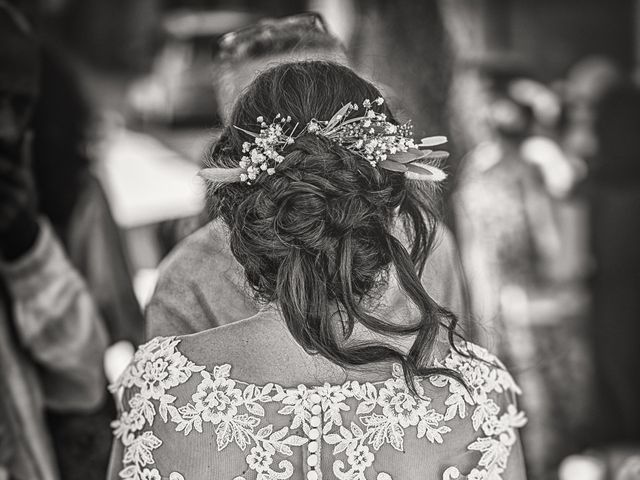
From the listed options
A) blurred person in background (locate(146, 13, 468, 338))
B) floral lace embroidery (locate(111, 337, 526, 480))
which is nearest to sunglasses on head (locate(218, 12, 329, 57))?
blurred person in background (locate(146, 13, 468, 338))

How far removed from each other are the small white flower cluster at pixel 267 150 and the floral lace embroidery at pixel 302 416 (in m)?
0.36

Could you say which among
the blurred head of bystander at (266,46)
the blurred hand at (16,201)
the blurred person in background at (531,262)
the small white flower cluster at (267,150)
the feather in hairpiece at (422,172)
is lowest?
the blurred person in background at (531,262)

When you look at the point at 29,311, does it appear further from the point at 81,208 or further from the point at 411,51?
the point at 411,51

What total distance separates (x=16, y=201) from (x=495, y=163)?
2.62 metres

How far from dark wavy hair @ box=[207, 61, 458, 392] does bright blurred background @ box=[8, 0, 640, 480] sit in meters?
2.04

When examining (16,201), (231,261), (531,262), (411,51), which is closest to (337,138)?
(231,261)

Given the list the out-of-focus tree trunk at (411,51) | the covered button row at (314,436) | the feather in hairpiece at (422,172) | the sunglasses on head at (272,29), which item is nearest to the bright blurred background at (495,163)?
the out-of-focus tree trunk at (411,51)

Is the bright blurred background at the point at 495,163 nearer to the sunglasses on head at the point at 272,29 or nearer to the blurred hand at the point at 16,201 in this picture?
the blurred hand at the point at 16,201

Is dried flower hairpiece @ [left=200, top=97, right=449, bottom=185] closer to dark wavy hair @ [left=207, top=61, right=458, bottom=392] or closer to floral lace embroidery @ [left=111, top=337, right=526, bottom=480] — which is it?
dark wavy hair @ [left=207, top=61, right=458, bottom=392]

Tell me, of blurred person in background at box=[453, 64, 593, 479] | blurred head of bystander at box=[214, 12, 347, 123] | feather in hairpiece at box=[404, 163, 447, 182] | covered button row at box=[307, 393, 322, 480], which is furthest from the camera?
blurred person in background at box=[453, 64, 593, 479]

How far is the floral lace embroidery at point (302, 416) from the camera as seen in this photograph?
1.41 m

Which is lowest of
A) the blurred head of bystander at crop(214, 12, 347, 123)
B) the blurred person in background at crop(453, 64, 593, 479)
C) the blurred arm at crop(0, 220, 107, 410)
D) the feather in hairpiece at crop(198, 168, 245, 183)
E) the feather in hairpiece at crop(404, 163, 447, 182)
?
the blurred person in background at crop(453, 64, 593, 479)

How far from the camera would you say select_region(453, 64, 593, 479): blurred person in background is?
396 cm

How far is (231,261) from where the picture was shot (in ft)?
6.43
